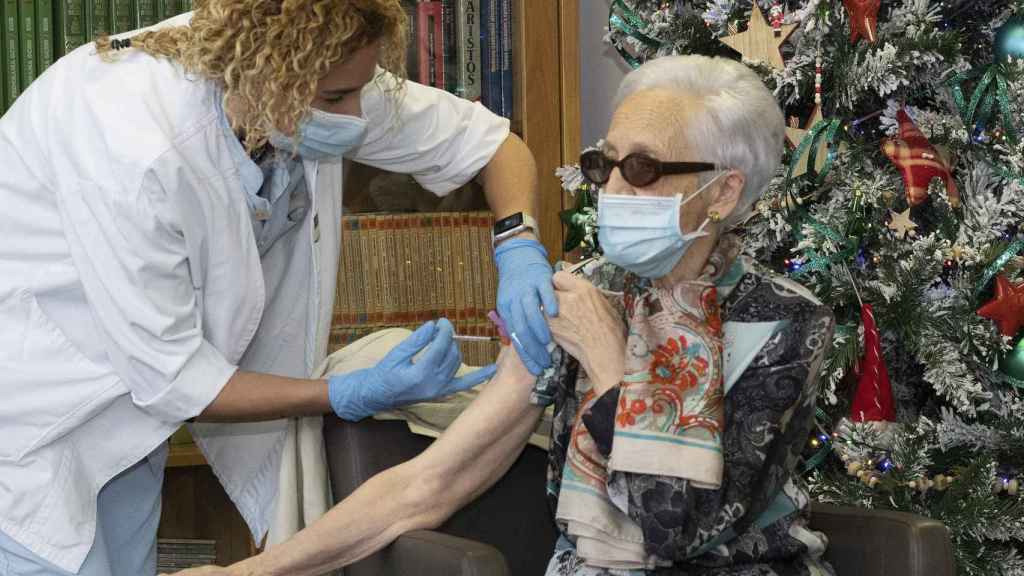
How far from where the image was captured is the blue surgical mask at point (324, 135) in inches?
73.3

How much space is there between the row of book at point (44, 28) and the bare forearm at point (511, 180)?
1.12 metres

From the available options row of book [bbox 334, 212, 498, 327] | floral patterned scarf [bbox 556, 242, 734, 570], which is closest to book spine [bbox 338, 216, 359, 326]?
row of book [bbox 334, 212, 498, 327]

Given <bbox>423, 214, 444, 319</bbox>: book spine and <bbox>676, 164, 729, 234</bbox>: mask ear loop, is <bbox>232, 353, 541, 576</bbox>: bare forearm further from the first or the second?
<bbox>423, 214, 444, 319</bbox>: book spine

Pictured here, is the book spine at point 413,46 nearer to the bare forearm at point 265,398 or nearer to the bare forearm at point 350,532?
the bare forearm at point 265,398

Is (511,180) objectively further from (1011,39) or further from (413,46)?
(1011,39)

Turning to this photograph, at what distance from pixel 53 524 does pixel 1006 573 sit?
168 centimetres

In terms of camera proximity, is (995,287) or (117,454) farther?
(995,287)

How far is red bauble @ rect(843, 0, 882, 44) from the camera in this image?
230 cm

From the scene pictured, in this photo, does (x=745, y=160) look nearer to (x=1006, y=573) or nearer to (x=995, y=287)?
(x=995, y=287)

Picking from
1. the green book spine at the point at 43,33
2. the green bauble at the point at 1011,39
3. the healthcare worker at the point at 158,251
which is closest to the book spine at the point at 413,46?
the green book spine at the point at 43,33

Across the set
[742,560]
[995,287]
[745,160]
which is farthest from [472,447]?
[995,287]

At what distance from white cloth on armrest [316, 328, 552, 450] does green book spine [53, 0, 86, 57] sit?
4.25 feet

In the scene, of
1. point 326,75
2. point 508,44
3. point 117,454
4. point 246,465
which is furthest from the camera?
point 508,44

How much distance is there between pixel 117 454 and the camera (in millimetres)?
1938
